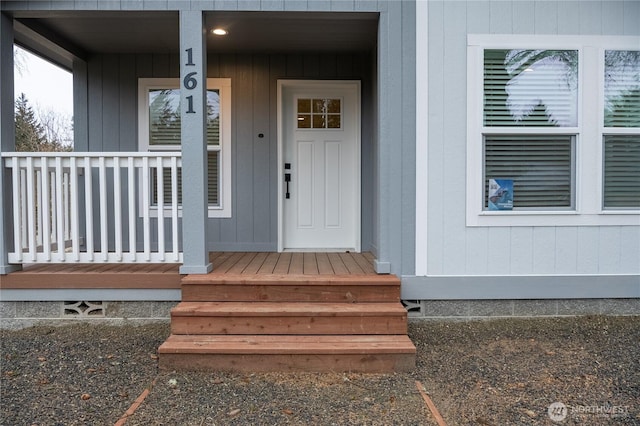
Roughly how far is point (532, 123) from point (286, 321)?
8.33 ft

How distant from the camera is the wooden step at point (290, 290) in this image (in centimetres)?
326

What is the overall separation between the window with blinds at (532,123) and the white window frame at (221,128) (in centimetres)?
275

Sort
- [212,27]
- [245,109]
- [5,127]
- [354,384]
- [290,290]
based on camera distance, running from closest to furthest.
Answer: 1. [354,384]
2. [290,290]
3. [5,127]
4. [212,27]
5. [245,109]

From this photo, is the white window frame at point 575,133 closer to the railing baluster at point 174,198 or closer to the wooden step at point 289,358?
the wooden step at point 289,358

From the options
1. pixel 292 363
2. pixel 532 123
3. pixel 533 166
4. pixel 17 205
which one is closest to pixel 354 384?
pixel 292 363

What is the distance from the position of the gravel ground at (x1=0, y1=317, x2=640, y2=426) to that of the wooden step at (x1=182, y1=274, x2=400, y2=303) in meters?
0.48

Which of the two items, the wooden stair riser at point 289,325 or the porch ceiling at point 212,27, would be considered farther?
the porch ceiling at point 212,27

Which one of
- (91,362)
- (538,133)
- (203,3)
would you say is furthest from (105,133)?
(538,133)

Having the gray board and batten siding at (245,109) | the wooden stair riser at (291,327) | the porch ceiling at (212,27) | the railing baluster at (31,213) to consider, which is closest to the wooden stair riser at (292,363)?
the wooden stair riser at (291,327)

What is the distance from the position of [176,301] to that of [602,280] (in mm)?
3544

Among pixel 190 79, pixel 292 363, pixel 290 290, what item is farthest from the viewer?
pixel 190 79

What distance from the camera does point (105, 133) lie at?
489cm

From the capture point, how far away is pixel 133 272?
141 inches

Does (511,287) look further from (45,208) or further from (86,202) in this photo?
(45,208)
